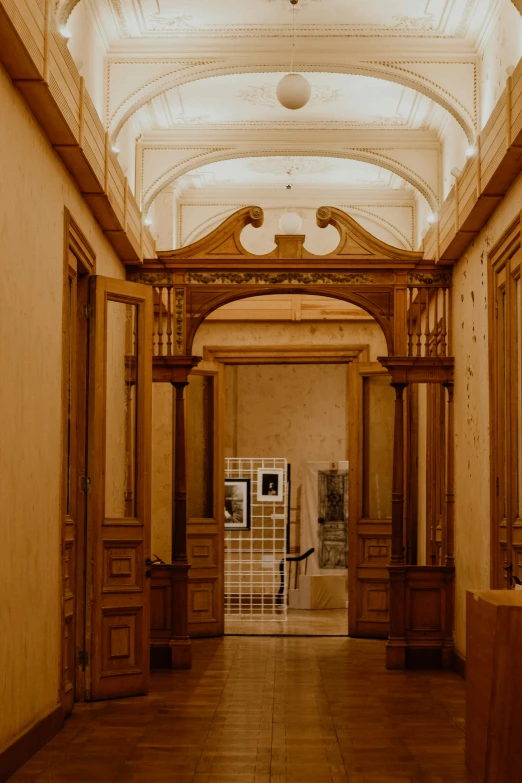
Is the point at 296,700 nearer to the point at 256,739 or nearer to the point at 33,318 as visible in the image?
the point at 256,739

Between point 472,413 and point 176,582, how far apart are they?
10.4 ft

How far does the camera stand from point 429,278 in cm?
1067

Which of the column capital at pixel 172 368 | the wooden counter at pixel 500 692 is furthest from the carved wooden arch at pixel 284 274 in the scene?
the wooden counter at pixel 500 692

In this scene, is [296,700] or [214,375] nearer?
[296,700]

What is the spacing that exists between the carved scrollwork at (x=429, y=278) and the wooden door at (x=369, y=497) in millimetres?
2646

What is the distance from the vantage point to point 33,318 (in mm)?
6688

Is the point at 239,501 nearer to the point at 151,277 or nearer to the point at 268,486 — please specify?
the point at 268,486

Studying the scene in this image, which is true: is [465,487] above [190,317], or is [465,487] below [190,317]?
below

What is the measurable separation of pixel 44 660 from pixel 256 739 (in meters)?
1.46

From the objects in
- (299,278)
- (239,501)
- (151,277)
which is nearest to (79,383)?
(151,277)

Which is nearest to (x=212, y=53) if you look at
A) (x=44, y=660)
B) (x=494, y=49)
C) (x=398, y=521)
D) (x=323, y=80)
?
(x=323, y=80)

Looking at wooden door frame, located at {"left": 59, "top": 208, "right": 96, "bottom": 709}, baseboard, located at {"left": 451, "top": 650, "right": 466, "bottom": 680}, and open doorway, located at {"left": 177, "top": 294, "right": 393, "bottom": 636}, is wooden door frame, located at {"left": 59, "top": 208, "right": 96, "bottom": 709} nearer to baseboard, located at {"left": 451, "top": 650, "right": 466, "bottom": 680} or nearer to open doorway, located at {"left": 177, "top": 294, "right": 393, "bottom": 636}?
baseboard, located at {"left": 451, "top": 650, "right": 466, "bottom": 680}

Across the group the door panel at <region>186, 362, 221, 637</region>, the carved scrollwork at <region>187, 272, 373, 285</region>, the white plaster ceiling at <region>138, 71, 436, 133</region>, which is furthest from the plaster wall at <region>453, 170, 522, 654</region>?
the door panel at <region>186, 362, 221, 637</region>

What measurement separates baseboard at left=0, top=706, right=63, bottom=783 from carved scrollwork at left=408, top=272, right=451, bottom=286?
17.5 feet
